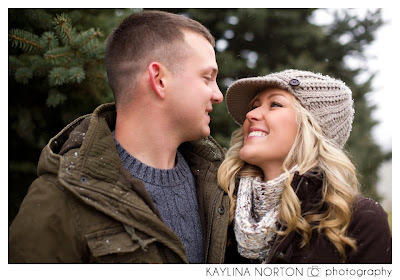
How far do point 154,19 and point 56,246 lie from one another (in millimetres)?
1578

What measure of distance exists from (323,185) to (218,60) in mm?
2514

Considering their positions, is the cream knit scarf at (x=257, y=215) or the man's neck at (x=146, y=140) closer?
the cream knit scarf at (x=257, y=215)

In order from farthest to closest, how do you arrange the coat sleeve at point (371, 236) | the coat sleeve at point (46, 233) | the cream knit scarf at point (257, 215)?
the cream knit scarf at point (257, 215), the coat sleeve at point (371, 236), the coat sleeve at point (46, 233)

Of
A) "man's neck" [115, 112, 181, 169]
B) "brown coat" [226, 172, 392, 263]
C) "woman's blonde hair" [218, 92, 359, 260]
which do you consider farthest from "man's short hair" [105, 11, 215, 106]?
"brown coat" [226, 172, 392, 263]

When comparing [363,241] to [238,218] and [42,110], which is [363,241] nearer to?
[238,218]

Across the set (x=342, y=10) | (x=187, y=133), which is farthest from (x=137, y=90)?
(x=342, y=10)

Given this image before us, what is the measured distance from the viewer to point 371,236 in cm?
207

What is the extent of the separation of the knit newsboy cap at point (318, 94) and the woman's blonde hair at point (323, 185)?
0.08 m

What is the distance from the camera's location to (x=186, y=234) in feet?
7.64

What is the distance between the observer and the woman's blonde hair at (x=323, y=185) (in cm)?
216

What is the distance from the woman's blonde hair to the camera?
216 cm
